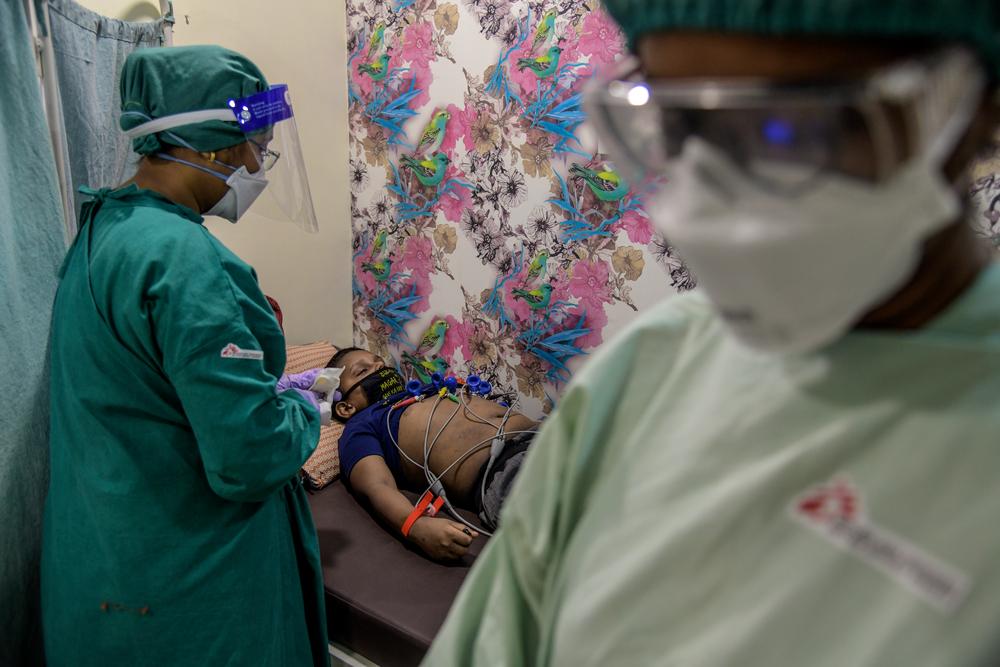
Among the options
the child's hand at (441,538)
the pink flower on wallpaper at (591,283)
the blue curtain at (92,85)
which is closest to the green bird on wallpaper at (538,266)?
the pink flower on wallpaper at (591,283)

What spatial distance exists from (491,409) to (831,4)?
2.12 m

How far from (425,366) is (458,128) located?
1103 millimetres

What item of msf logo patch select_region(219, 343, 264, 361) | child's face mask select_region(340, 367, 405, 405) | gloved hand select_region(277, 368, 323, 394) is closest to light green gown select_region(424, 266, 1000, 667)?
msf logo patch select_region(219, 343, 264, 361)

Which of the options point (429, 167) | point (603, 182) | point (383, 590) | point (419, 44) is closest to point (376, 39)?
point (419, 44)

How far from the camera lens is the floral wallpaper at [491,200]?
2.27 m

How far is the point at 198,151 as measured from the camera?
131cm

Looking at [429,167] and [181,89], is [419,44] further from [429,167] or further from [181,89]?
[181,89]

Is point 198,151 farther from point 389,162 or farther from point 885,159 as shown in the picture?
point 389,162

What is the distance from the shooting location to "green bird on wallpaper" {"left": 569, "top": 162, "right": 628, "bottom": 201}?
7.32ft

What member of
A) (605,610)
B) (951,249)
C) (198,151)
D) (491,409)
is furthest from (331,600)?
(951,249)

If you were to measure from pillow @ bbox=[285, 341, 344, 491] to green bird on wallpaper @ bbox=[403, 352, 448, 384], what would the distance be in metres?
0.36

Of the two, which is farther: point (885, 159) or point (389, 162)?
point (389, 162)

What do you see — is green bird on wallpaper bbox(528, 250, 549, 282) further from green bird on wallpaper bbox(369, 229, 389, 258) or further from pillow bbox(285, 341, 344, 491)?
pillow bbox(285, 341, 344, 491)

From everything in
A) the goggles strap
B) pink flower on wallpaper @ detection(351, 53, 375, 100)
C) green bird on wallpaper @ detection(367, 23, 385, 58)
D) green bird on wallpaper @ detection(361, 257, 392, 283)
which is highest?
green bird on wallpaper @ detection(367, 23, 385, 58)
